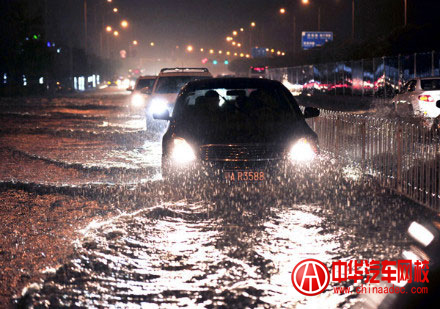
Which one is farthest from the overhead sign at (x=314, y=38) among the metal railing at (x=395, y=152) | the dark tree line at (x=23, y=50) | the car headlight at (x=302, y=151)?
the car headlight at (x=302, y=151)

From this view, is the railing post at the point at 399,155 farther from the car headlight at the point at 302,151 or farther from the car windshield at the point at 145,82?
the car windshield at the point at 145,82

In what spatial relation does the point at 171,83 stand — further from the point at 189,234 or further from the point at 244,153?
the point at 189,234

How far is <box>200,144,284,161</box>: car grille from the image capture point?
8859 mm

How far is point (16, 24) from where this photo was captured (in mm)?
67375

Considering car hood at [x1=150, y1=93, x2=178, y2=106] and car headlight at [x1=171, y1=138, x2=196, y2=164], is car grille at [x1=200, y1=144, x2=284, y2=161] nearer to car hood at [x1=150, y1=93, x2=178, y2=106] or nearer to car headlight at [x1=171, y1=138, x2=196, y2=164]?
car headlight at [x1=171, y1=138, x2=196, y2=164]

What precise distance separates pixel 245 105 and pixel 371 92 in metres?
37.6

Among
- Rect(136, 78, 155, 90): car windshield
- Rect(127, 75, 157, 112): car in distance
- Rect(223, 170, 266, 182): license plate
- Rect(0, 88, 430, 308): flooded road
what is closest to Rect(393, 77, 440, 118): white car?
Rect(127, 75, 157, 112): car in distance

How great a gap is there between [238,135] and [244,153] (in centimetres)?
39

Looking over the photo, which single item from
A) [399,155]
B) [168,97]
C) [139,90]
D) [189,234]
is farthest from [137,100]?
[189,234]

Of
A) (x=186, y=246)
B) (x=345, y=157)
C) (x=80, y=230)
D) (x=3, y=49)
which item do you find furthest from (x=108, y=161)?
(x=3, y=49)

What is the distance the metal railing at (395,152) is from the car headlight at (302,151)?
1.48 m

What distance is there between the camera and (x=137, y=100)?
27016 millimetres

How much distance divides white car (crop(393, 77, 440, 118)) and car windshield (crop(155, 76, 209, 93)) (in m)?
8.32

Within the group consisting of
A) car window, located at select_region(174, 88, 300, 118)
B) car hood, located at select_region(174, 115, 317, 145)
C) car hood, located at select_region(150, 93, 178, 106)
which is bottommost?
car hood, located at select_region(174, 115, 317, 145)
